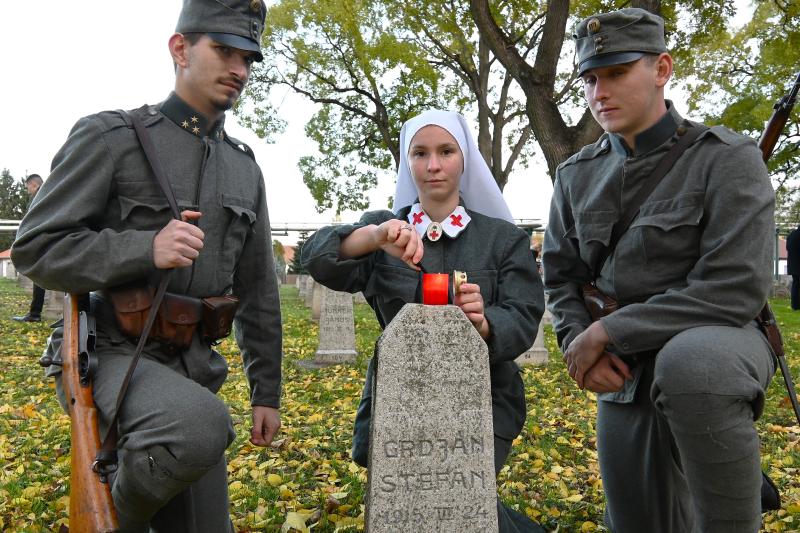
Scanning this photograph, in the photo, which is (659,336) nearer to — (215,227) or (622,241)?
(622,241)

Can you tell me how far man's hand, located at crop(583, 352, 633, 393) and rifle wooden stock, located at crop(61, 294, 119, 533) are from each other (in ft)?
6.22

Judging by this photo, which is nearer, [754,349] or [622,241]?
[754,349]

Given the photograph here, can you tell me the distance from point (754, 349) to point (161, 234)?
7.39 feet

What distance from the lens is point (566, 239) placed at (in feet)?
11.5

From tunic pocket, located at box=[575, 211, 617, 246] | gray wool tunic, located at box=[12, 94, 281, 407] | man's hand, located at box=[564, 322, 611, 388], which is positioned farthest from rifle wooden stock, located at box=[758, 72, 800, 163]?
Answer: gray wool tunic, located at box=[12, 94, 281, 407]

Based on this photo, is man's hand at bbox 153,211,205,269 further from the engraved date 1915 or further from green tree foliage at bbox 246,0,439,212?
green tree foliage at bbox 246,0,439,212

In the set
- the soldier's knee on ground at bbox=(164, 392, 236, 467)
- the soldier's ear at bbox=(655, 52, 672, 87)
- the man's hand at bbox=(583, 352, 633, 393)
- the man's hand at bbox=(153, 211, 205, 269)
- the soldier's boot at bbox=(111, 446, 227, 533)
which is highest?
the soldier's ear at bbox=(655, 52, 672, 87)

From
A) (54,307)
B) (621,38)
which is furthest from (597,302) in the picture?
(54,307)

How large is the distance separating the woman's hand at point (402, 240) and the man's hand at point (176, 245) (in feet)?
2.31

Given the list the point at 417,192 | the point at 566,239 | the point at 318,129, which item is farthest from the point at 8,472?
the point at 318,129

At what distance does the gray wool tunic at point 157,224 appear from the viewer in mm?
2777

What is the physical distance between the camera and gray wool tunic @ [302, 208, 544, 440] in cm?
314

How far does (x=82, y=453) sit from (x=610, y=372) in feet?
6.63

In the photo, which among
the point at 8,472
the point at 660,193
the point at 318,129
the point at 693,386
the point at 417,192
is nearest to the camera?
the point at 693,386
